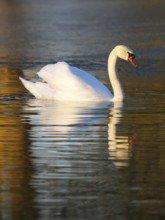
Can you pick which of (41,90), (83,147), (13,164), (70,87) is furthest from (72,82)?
(13,164)

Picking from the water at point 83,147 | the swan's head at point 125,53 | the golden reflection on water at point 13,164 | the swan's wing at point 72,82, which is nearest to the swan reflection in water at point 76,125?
the water at point 83,147

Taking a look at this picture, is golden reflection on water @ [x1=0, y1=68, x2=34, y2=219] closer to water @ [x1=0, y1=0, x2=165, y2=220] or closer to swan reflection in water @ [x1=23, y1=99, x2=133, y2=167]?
water @ [x1=0, y1=0, x2=165, y2=220]

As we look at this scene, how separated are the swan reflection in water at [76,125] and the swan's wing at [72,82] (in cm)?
32

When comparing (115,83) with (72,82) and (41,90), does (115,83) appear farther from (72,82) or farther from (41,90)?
(41,90)

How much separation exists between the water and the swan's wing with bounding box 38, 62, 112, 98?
14.4 inches

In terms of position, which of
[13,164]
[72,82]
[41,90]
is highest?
[13,164]

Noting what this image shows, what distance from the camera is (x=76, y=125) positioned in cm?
1327

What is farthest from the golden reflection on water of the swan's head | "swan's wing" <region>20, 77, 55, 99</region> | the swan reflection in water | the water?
the swan's head

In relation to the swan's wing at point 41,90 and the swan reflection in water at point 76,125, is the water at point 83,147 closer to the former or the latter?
the swan reflection in water at point 76,125

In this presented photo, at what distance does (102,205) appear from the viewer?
851 cm

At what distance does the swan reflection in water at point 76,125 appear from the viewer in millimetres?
Result: 11592

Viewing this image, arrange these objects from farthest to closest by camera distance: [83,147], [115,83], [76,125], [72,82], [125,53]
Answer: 1. [125,53]
2. [115,83]
3. [72,82]
4. [76,125]
5. [83,147]

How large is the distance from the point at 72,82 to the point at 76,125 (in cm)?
320

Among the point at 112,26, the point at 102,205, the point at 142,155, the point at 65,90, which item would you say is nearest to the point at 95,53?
the point at 65,90
